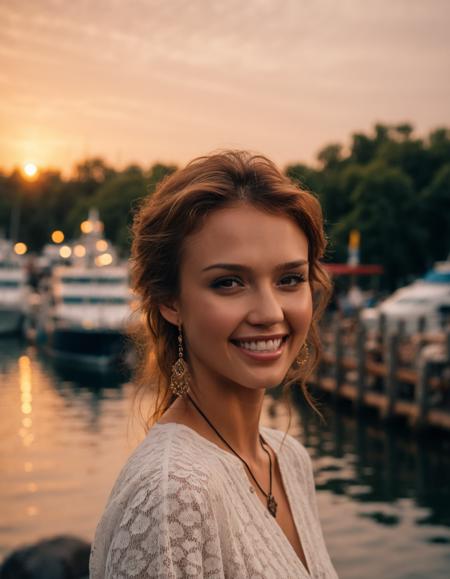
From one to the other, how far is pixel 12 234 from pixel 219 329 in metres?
110

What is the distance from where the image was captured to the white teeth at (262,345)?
2205 millimetres

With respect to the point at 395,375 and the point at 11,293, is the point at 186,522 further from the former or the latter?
the point at 11,293

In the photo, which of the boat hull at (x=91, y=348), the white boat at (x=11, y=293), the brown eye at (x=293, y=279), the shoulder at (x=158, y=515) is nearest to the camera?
the shoulder at (x=158, y=515)

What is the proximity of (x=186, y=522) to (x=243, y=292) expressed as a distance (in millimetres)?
583

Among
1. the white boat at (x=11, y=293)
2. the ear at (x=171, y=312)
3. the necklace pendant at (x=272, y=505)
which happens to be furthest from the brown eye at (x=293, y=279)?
the white boat at (x=11, y=293)

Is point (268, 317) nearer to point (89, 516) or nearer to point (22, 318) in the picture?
point (89, 516)

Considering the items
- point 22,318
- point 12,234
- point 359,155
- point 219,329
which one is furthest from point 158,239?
point 12,234

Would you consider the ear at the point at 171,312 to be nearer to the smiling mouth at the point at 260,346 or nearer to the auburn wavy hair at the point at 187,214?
the auburn wavy hair at the point at 187,214

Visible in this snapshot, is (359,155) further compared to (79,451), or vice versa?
(359,155)

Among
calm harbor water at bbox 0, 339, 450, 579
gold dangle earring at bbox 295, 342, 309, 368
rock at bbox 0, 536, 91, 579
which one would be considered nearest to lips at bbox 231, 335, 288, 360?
gold dangle earring at bbox 295, 342, 309, 368

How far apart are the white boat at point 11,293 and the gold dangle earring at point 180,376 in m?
59.1

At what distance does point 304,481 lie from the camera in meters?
2.68

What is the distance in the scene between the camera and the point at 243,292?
7.16 feet

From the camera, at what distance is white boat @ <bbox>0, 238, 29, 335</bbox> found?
197ft
